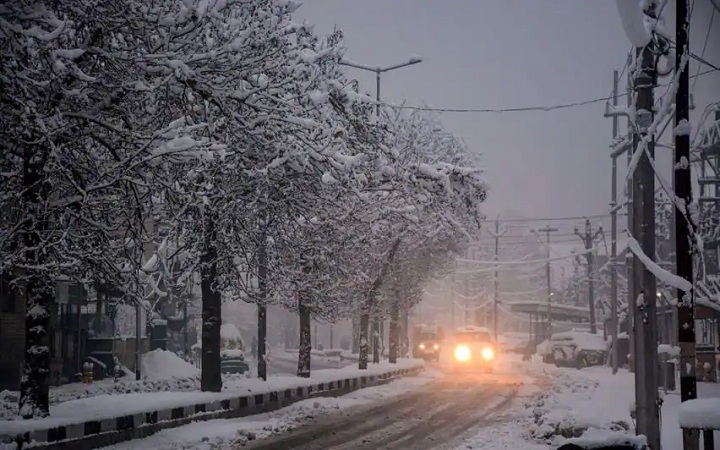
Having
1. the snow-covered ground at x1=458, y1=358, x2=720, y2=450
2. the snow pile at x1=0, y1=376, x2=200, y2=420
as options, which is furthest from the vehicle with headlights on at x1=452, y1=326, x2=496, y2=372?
the snow pile at x1=0, y1=376, x2=200, y2=420

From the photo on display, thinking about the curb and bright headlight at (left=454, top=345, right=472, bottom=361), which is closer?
the curb

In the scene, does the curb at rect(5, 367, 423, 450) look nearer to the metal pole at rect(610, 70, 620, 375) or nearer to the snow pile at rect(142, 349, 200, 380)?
the snow pile at rect(142, 349, 200, 380)

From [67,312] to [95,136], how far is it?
82.0 feet

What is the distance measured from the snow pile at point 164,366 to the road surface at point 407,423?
1183cm

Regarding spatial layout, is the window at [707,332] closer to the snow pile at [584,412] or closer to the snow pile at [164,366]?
the snow pile at [584,412]

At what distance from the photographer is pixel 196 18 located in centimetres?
1157

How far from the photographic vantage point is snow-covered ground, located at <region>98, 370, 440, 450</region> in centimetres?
1462

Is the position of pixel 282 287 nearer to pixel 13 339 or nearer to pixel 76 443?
pixel 76 443

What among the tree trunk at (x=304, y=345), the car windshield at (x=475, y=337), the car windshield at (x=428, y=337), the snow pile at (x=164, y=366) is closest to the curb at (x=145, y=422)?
the tree trunk at (x=304, y=345)

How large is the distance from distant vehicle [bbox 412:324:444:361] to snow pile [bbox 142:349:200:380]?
30633 mm

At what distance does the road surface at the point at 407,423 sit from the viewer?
15.3 m

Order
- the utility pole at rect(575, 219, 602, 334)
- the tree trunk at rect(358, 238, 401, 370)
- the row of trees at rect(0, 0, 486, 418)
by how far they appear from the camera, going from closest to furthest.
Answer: the row of trees at rect(0, 0, 486, 418)
the tree trunk at rect(358, 238, 401, 370)
the utility pole at rect(575, 219, 602, 334)

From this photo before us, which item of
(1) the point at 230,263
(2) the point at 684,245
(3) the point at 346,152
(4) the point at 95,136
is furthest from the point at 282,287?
(2) the point at 684,245

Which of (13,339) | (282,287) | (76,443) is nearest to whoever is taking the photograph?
(76,443)
